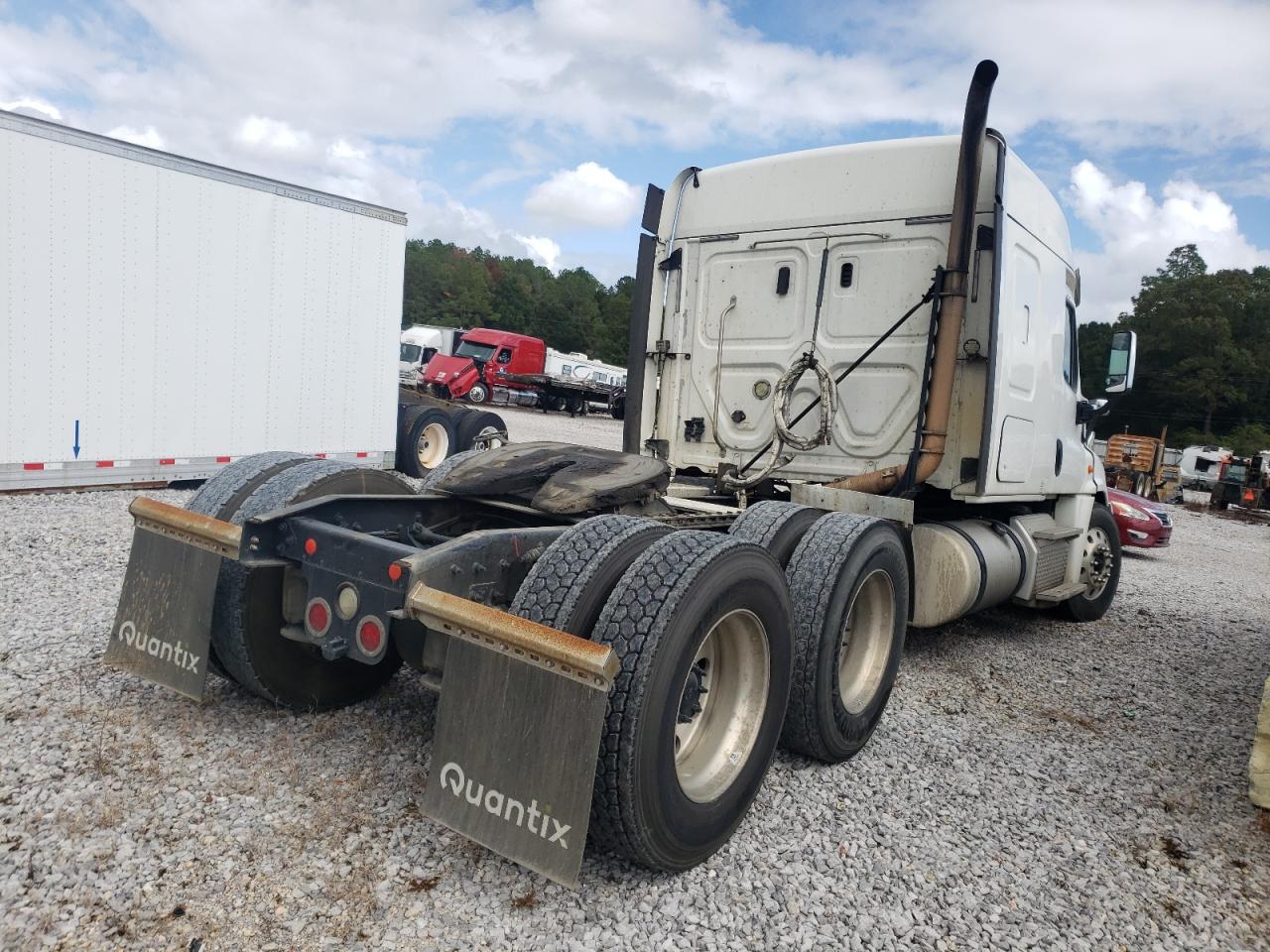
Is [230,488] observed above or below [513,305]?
below

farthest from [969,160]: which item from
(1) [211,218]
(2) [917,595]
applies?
(1) [211,218]

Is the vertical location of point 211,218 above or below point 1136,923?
above

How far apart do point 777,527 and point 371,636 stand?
1.77 metres

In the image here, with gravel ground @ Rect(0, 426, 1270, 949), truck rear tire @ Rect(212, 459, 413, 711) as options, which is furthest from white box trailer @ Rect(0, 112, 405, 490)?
truck rear tire @ Rect(212, 459, 413, 711)

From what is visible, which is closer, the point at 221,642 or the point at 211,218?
the point at 221,642

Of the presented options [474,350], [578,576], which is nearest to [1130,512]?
[578,576]

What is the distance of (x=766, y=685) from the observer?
2.85 meters

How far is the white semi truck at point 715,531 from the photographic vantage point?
7.48 ft

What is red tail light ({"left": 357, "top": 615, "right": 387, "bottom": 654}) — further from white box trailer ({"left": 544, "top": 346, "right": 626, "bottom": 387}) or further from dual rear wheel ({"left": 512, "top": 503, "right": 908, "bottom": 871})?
white box trailer ({"left": 544, "top": 346, "right": 626, "bottom": 387})

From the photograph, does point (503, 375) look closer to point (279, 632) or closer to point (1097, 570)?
point (1097, 570)

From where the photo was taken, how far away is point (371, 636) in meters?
2.72

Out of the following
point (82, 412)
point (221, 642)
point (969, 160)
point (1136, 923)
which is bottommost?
point (1136, 923)

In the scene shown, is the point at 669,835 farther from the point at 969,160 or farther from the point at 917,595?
the point at 969,160

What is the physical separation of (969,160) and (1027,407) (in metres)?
1.57
